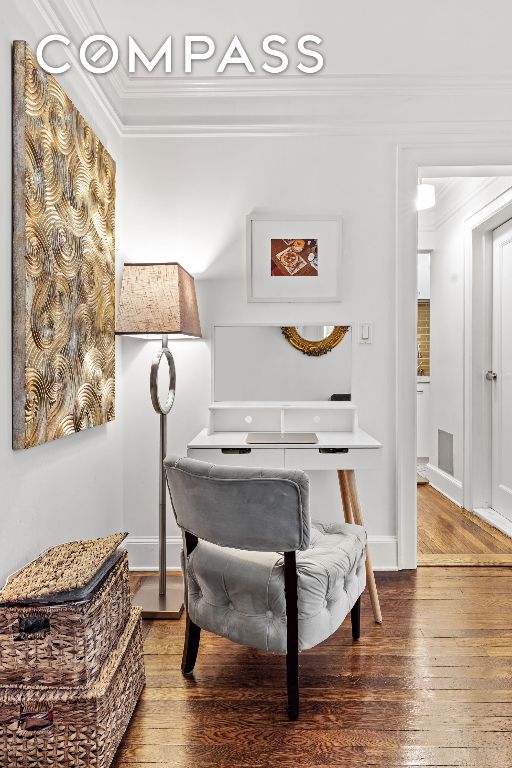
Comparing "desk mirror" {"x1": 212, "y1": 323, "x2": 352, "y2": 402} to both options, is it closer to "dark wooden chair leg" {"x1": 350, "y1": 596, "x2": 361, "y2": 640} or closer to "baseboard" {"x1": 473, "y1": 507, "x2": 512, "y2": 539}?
"dark wooden chair leg" {"x1": 350, "y1": 596, "x2": 361, "y2": 640}

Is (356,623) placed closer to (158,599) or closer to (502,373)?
(158,599)

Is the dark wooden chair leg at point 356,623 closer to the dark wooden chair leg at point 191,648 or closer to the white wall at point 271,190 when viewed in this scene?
the dark wooden chair leg at point 191,648

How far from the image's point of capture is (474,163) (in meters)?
3.03

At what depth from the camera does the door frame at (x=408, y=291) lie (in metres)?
→ 3.02

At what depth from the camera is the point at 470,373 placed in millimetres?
4227

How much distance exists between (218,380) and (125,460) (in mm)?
688

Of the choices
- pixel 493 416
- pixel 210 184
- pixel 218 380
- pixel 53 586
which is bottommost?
→ pixel 53 586

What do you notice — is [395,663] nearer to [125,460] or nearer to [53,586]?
[53,586]

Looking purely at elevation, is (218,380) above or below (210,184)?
below

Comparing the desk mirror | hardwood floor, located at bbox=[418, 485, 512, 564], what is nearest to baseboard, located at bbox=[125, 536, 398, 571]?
the desk mirror

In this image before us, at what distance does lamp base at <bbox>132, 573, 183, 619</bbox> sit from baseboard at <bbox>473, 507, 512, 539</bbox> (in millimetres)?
2208

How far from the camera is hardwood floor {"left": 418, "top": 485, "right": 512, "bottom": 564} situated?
3216 mm

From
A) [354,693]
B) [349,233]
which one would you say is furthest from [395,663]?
[349,233]

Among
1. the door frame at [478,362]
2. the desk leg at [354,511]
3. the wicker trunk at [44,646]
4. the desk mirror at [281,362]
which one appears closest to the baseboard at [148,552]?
the desk mirror at [281,362]
